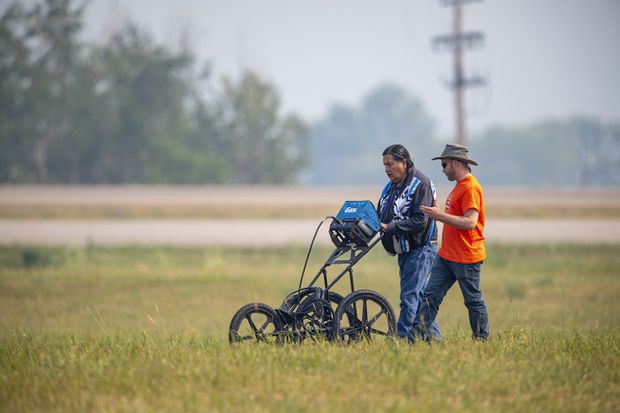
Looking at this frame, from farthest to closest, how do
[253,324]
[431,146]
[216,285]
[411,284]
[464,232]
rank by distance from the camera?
[431,146], [216,285], [411,284], [464,232], [253,324]

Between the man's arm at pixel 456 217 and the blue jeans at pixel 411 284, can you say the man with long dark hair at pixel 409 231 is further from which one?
the man's arm at pixel 456 217

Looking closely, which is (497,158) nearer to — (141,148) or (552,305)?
(141,148)

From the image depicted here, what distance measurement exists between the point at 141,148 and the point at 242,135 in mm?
8899

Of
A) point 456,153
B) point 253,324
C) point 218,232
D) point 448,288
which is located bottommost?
point 218,232

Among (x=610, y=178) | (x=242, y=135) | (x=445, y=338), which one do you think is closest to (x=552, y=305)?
(x=445, y=338)

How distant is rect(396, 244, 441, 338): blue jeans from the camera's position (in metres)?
7.80

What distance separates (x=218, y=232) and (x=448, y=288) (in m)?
22.6

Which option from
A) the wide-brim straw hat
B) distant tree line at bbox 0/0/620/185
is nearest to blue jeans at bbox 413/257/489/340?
the wide-brim straw hat

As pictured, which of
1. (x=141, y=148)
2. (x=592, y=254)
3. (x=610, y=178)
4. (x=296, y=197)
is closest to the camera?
(x=592, y=254)

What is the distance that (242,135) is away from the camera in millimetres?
62781

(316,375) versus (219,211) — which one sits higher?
(219,211)

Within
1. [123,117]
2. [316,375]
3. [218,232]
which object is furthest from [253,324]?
[123,117]

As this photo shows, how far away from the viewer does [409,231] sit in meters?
7.63

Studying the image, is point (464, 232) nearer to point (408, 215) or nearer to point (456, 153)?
point (408, 215)
